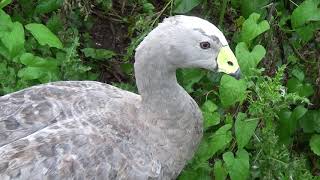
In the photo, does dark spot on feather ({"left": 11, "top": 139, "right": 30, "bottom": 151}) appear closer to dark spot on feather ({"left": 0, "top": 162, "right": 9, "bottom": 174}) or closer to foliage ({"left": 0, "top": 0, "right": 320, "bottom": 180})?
dark spot on feather ({"left": 0, "top": 162, "right": 9, "bottom": 174})

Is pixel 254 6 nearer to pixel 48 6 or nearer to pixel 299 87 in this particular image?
pixel 299 87

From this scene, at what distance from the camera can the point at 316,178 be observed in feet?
11.0

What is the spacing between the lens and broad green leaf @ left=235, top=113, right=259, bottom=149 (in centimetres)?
305

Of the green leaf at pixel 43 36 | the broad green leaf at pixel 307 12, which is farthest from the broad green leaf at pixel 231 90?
the green leaf at pixel 43 36

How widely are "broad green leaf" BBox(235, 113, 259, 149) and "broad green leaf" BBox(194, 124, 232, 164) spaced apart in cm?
5

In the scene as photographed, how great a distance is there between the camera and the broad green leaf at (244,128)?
3.05 m

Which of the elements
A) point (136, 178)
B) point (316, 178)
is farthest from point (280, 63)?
point (136, 178)

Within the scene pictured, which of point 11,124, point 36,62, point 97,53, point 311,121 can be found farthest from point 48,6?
point 311,121

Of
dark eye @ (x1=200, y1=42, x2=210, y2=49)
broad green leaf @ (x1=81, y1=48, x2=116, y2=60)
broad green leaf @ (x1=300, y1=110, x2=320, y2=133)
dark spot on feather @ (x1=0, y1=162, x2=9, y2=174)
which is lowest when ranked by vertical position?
broad green leaf @ (x1=300, y1=110, x2=320, y2=133)

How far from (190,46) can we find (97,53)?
4.06 ft

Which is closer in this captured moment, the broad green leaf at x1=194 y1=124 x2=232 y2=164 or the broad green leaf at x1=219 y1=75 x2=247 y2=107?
the broad green leaf at x1=219 y1=75 x2=247 y2=107

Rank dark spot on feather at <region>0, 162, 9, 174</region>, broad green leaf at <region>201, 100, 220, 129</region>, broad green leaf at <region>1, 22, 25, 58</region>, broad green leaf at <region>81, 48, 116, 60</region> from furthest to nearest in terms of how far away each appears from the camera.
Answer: broad green leaf at <region>81, 48, 116, 60</region>
broad green leaf at <region>1, 22, 25, 58</region>
broad green leaf at <region>201, 100, 220, 129</region>
dark spot on feather at <region>0, 162, 9, 174</region>

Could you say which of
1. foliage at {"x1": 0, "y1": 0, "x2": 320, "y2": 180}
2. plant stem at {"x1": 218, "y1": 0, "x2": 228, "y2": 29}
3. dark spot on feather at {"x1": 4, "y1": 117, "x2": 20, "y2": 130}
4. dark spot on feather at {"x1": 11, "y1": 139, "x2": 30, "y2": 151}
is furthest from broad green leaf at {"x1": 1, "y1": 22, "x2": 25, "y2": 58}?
plant stem at {"x1": 218, "y1": 0, "x2": 228, "y2": 29}

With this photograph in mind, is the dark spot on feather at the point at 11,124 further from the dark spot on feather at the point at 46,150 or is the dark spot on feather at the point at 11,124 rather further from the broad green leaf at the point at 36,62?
the broad green leaf at the point at 36,62
